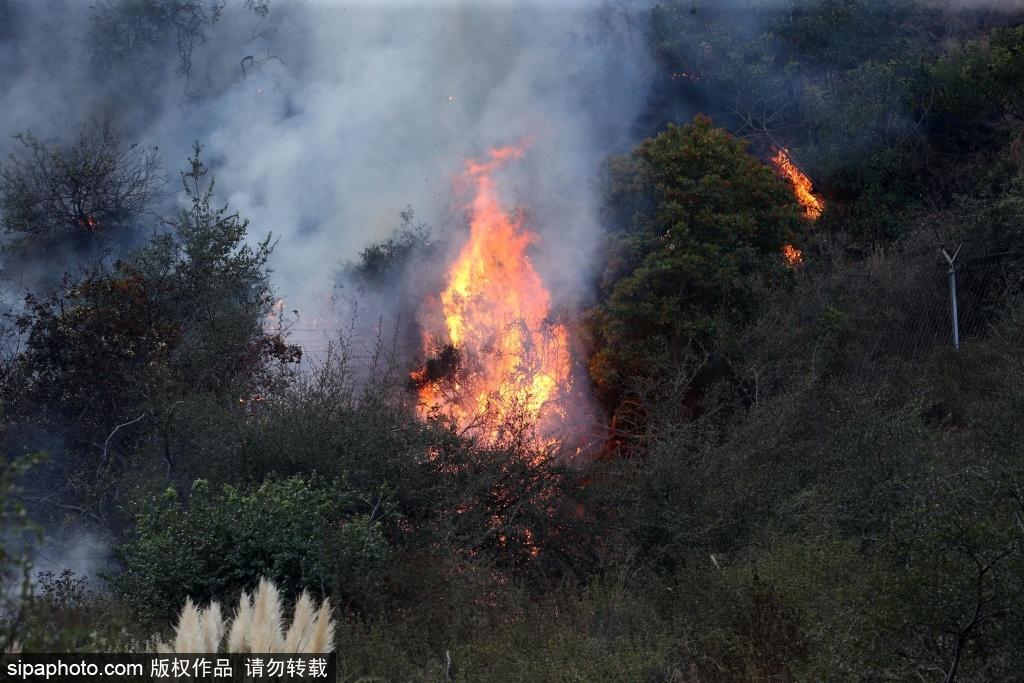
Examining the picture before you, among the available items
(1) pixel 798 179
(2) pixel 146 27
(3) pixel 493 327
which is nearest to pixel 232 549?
(3) pixel 493 327

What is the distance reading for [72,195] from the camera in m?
19.1

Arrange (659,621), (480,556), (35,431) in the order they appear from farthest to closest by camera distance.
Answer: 1. (35,431)
2. (480,556)
3. (659,621)

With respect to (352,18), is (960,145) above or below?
below

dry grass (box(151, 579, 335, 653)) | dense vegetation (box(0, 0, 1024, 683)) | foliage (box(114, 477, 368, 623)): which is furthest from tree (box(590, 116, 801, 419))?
dry grass (box(151, 579, 335, 653))

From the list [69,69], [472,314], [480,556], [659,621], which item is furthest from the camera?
[69,69]

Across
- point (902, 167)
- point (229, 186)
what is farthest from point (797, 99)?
point (229, 186)

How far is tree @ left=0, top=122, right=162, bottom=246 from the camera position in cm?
1897

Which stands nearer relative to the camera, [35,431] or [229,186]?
[35,431]

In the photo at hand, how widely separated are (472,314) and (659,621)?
11508 millimetres

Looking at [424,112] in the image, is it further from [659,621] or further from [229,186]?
[659,621]

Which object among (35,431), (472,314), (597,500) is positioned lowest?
(597,500)

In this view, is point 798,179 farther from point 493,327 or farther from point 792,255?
point 493,327

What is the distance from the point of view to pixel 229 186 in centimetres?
2286

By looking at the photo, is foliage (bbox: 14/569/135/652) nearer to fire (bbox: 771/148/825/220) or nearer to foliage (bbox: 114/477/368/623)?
foliage (bbox: 114/477/368/623)
